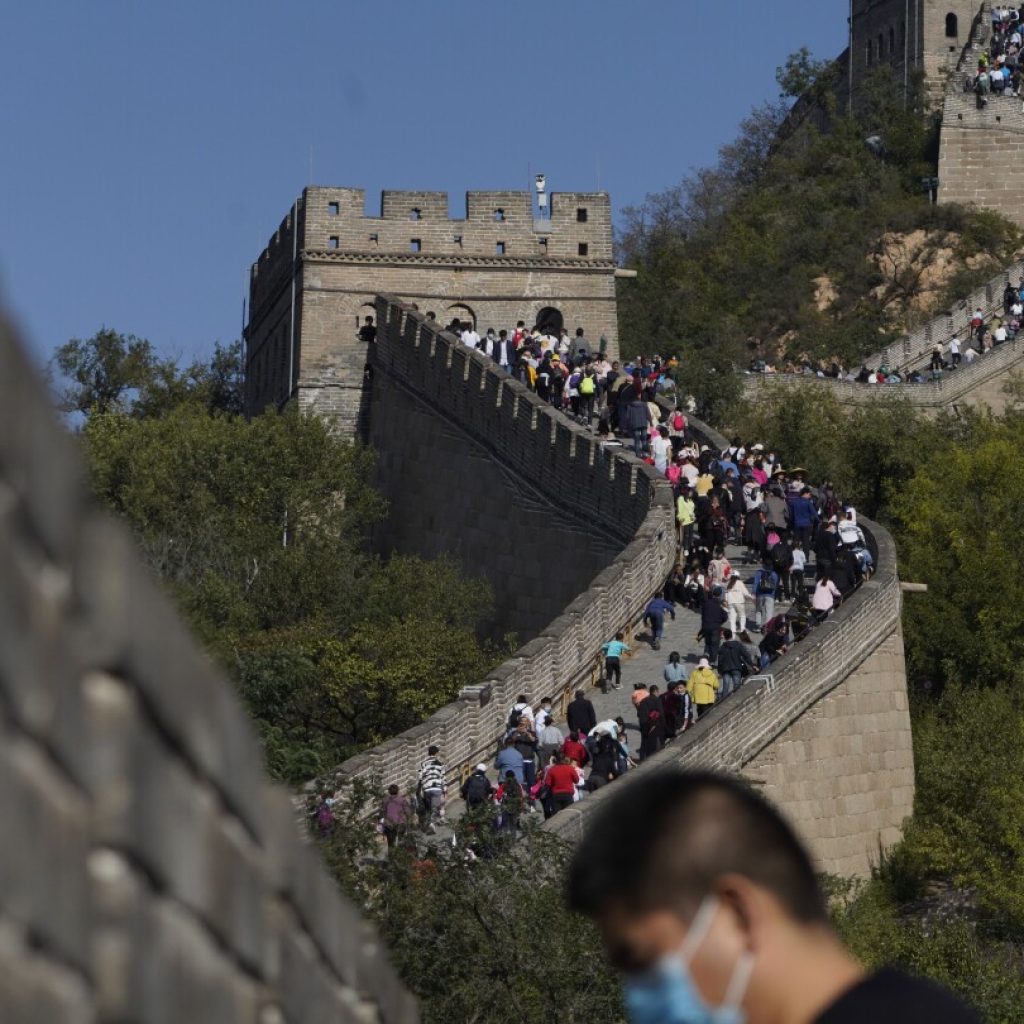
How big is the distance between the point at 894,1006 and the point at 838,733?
24.7 meters

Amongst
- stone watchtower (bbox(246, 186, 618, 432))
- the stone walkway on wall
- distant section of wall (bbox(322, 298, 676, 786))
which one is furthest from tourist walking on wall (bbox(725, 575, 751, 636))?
stone watchtower (bbox(246, 186, 618, 432))

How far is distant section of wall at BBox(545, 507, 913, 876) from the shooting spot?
25.1 metres

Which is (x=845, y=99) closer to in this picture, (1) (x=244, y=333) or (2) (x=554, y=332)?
(1) (x=244, y=333)

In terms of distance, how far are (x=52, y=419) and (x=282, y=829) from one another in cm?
83

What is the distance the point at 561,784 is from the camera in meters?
20.5

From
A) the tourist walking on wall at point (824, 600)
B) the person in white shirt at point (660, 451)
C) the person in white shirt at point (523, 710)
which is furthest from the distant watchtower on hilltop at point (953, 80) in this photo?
the person in white shirt at point (523, 710)

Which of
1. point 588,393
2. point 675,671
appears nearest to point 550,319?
point 588,393

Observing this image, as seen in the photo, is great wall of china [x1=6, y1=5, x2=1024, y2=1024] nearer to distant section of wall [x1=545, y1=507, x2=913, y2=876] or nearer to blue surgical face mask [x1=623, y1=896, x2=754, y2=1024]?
blue surgical face mask [x1=623, y1=896, x2=754, y2=1024]

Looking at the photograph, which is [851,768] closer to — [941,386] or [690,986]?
[941,386]

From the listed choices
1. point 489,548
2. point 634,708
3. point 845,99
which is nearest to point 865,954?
point 634,708

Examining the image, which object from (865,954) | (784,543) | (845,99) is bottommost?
(865,954)

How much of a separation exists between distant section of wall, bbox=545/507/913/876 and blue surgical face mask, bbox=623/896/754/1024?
20700 mm

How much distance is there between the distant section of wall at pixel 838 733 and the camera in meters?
25.1

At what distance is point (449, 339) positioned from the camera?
42969mm
